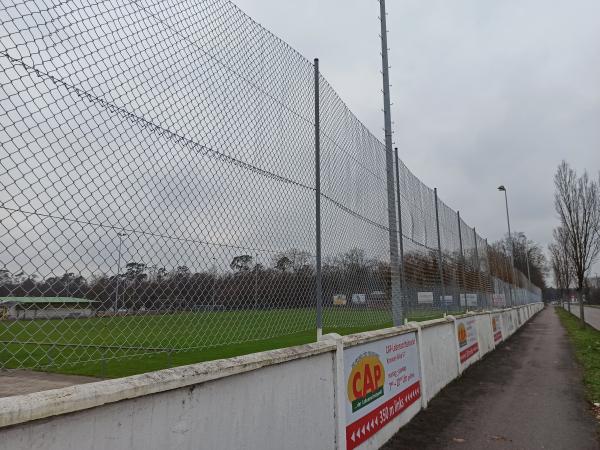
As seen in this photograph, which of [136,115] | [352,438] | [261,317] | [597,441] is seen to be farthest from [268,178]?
[597,441]

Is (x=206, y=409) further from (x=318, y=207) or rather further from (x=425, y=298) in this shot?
(x=425, y=298)

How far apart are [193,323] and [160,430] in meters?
0.73

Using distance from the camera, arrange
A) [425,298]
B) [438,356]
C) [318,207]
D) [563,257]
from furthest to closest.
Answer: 1. [563,257]
2. [425,298]
3. [438,356]
4. [318,207]

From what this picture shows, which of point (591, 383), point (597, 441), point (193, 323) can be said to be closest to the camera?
point (193, 323)

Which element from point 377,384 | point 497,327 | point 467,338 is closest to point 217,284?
point 377,384

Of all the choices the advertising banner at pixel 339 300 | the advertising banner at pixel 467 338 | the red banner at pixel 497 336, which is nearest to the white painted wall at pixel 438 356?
the advertising banner at pixel 467 338

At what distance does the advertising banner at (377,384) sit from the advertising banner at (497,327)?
898 cm

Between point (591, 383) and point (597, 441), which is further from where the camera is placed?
point (591, 383)

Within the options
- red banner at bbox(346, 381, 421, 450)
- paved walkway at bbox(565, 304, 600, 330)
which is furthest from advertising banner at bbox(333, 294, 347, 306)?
paved walkway at bbox(565, 304, 600, 330)

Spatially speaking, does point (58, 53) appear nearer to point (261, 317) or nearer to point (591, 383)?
point (261, 317)

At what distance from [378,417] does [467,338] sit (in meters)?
5.77

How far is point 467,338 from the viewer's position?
9.65 metres

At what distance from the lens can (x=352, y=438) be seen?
396 centimetres

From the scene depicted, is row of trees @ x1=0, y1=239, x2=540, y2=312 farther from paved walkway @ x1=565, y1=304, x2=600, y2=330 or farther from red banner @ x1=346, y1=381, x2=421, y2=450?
paved walkway @ x1=565, y1=304, x2=600, y2=330
